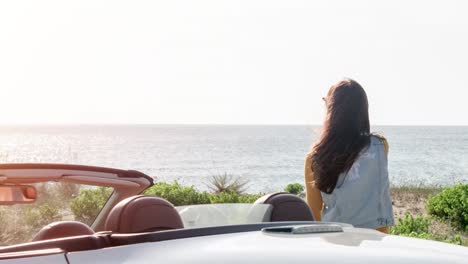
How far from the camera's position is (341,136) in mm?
5469

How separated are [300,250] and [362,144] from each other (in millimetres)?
2209

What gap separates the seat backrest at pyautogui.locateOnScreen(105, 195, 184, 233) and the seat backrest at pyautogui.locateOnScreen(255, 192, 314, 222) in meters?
0.55

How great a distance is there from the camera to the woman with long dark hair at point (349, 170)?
17.7 ft

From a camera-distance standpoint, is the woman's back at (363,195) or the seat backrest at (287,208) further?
the woman's back at (363,195)

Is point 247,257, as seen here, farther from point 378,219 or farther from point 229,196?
point 229,196

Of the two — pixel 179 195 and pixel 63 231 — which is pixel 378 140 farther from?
pixel 179 195

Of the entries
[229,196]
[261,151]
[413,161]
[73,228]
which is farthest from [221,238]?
[261,151]

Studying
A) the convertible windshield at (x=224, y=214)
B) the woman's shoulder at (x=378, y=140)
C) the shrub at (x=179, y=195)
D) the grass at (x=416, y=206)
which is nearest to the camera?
the convertible windshield at (x=224, y=214)

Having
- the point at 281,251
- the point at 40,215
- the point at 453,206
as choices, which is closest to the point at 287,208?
the point at 281,251

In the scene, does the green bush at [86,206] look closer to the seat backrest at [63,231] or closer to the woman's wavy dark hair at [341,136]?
the woman's wavy dark hair at [341,136]

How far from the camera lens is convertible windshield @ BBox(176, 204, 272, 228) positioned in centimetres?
429

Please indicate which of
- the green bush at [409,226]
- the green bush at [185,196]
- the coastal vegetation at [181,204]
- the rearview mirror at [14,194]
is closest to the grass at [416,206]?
the coastal vegetation at [181,204]

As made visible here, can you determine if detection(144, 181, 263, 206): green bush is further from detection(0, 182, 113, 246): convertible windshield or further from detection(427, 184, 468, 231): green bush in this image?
detection(427, 184, 468, 231): green bush

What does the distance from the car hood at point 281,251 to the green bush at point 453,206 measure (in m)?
13.2
